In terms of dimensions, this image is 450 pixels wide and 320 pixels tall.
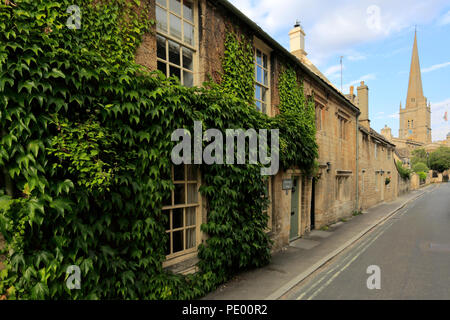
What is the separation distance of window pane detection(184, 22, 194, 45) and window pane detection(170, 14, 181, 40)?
0.19 meters

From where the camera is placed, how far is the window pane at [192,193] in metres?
5.75

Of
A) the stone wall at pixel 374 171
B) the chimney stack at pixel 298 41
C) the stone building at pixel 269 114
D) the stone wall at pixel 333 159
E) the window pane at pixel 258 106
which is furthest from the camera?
the stone wall at pixel 374 171

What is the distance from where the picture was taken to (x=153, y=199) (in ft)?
14.9

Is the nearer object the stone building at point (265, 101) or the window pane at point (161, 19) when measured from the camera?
the window pane at point (161, 19)

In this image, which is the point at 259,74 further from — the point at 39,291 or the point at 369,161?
the point at 369,161

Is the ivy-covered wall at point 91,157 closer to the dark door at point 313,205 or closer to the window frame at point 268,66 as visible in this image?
the window frame at point 268,66

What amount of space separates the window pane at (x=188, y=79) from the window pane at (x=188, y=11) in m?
1.35

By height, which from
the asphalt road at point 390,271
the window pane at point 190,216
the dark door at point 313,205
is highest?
the window pane at point 190,216

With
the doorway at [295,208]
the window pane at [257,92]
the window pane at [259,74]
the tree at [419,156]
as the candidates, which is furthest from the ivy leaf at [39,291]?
the tree at [419,156]

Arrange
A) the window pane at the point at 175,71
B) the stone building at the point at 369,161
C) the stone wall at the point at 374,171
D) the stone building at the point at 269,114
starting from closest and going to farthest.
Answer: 1. the stone building at the point at 269,114
2. the window pane at the point at 175,71
3. the stone building at the point at 369,161
4. the stone wall at the point at 374,171

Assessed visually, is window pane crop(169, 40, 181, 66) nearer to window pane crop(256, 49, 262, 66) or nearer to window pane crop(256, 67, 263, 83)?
window pane crop(256, 67, 263, 83)

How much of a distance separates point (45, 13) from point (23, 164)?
7.46 feet

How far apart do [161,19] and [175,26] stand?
1.30 ft

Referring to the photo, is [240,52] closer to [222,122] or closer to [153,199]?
[222,122]
